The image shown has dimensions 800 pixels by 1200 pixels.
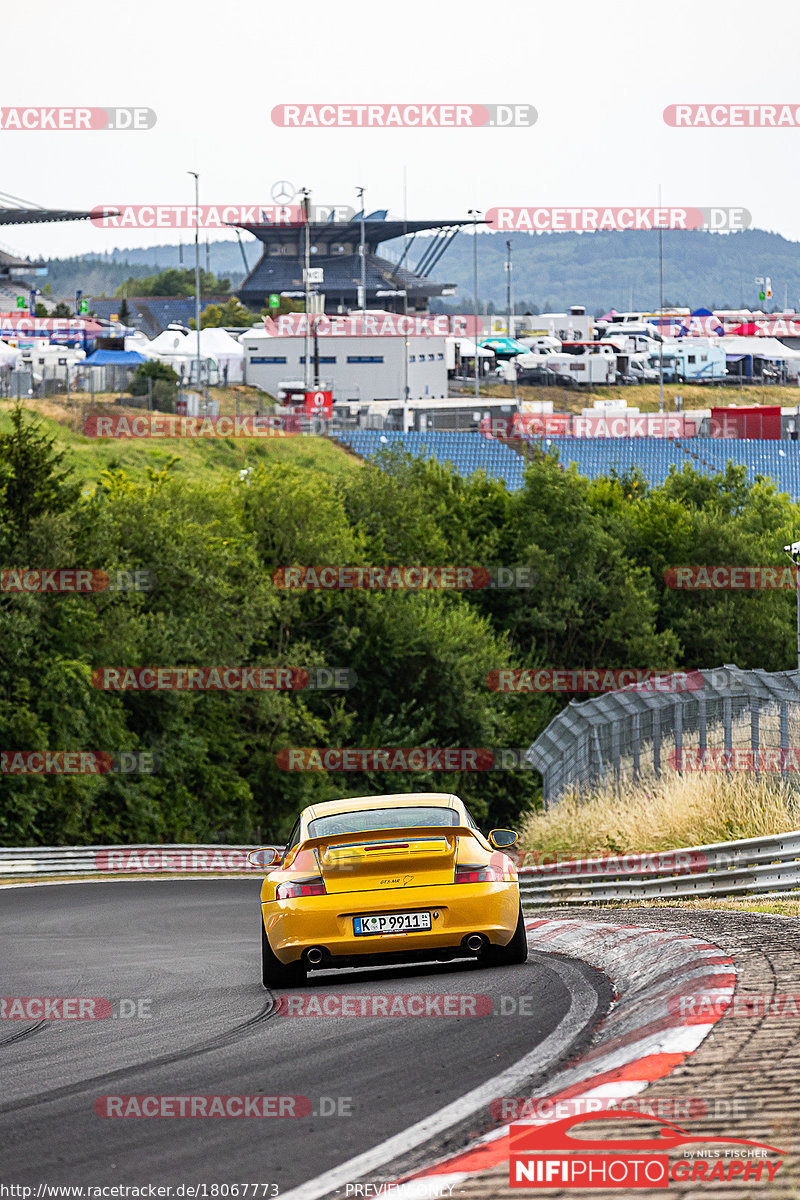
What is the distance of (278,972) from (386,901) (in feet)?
2.97

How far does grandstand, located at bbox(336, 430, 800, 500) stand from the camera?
3214 inches

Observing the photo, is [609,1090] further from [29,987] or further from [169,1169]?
[29,987]

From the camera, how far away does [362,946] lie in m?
10.0

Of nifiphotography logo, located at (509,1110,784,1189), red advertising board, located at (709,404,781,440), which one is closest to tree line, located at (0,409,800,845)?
red advertising board, located at (709,404,781,440)

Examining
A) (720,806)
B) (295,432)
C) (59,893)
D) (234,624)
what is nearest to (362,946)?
(720,806)

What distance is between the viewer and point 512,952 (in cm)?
1063

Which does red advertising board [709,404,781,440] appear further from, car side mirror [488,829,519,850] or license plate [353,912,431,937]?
license plate [353,912,431,937]

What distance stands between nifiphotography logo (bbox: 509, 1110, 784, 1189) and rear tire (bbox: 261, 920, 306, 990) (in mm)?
5263

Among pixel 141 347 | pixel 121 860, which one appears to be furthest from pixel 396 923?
pixel 141 347

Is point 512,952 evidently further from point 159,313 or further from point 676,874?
point 159,313

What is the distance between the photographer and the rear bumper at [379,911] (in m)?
10.0

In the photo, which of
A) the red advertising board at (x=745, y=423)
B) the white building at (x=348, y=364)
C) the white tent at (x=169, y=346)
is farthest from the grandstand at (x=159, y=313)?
the red advertising board at (x=745, y=423)

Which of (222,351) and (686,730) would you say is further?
(222,351)

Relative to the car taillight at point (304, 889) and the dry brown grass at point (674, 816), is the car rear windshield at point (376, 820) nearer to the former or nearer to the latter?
the car taillight at point (304, 889)
